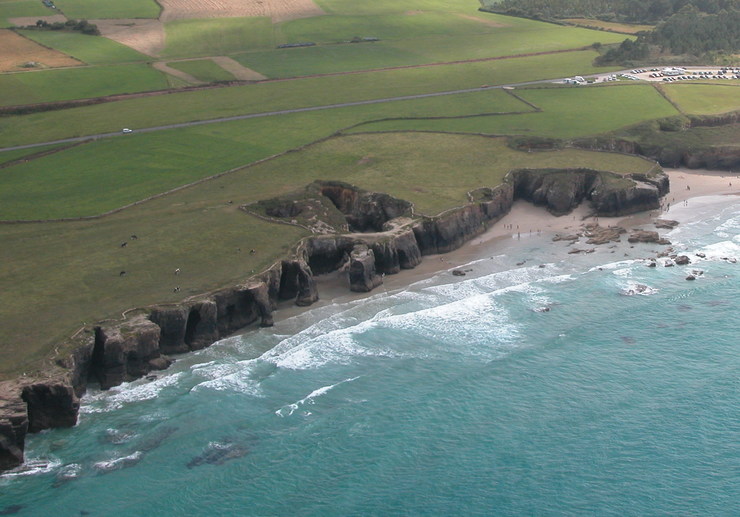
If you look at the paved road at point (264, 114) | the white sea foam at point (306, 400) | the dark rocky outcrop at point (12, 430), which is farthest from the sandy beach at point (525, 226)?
the paved road at point (264, 114)

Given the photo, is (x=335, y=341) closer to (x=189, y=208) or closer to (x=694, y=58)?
(x=189, y=208)

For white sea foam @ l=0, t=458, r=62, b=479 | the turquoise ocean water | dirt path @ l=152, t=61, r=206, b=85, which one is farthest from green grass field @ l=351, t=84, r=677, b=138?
white sea foam @ l=0, t=458, r=62, b=479

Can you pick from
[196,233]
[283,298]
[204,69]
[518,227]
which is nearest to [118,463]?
[283,298]

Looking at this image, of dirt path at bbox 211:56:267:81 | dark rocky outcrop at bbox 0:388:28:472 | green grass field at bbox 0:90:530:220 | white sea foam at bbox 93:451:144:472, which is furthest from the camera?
dirt path at bbox 211:56:267:81

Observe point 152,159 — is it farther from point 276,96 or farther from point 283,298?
point 283,298

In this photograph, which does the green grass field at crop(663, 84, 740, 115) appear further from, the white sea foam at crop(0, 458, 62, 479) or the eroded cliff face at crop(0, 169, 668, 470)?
the white sea foam at crop(0, 458, 62, 479)

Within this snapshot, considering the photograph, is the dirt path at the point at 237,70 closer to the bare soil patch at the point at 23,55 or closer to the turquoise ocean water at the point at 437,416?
the bare soil patch at the point at 23,55

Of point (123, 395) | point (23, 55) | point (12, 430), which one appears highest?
point (23, 55)
